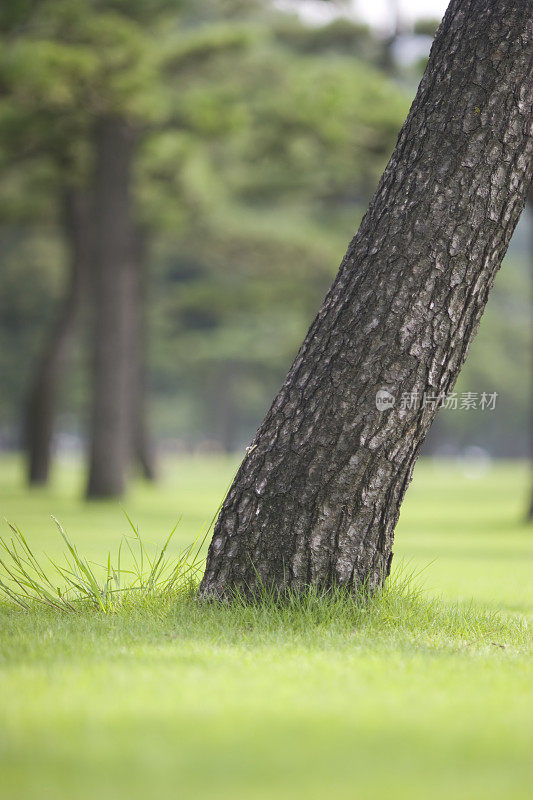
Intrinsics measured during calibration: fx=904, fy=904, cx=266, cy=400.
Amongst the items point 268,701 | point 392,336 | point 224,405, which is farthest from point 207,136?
point 224,405

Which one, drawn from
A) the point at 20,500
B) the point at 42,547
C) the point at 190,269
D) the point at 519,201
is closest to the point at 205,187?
the point at 20,500

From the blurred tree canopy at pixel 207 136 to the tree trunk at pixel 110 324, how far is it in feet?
3.62

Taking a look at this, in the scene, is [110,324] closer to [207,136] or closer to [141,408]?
[207,136]

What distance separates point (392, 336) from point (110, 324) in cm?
1159

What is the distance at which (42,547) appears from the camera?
312 inches

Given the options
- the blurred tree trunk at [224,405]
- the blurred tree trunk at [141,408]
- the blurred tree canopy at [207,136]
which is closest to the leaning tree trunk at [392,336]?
the blurred tree canopy at [207,136]

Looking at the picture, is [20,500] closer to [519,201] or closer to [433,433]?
[519,201]

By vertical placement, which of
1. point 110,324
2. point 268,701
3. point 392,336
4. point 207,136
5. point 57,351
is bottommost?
point 268,701

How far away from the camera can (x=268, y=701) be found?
2859mm

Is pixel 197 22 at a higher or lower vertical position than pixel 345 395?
higher

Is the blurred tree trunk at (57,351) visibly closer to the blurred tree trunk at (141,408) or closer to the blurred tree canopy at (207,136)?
the blurred tree canopy at (207,136)

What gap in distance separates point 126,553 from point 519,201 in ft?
15.4

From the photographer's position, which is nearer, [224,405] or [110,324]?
[110,324]

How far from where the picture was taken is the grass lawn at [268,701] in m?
2.25
